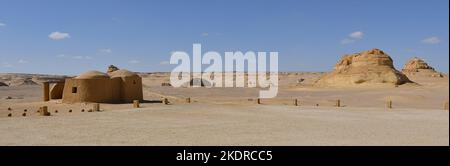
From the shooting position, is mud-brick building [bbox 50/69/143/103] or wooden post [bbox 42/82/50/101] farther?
wooden post [bbox 42/82/50/101]

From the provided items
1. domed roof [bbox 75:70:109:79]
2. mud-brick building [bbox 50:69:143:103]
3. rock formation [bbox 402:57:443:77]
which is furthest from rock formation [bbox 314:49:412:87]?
domed roof [bbox 75:70:109:79]

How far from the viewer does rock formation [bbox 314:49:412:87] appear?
164ft

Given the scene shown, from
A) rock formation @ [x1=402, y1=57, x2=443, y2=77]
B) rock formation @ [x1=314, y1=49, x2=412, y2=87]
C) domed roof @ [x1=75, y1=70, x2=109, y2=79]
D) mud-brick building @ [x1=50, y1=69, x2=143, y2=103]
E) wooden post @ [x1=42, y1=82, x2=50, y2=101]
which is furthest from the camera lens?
rock formation @ [x1=402, y1=57, x2=443, y2=77]

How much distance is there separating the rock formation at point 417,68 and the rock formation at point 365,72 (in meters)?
27.9

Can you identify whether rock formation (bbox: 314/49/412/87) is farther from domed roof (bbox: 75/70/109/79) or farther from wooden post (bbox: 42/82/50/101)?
wooden post (bbox: 42/82/50/101)

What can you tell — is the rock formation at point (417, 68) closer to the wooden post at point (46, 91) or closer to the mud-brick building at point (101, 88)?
the mud-brick building at point (101, 88)

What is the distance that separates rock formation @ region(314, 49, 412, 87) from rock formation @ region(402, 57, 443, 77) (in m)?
27.9

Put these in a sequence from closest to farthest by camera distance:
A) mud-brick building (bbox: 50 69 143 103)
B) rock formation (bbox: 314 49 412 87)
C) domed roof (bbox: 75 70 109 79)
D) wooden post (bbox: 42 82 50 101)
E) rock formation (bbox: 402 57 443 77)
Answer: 1. mud-brick building (bbox: 50 69 143 103)
2. domed roof (bbox: 75 70 109 79)
3. wooden post (bbox: 42 82 50 101)
4. rock formation (bbox: 314 49 412 87)
5. rock formation (bbox: 402 57 443 77)

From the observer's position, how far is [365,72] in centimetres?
5156

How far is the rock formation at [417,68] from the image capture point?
80106 mm

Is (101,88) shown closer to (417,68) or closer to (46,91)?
(46,91)
